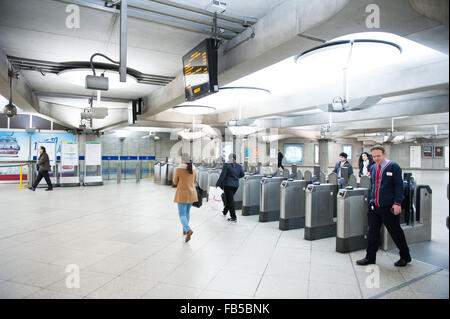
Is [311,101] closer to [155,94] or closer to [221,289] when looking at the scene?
[155,94]

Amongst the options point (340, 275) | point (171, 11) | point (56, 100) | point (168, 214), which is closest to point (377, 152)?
point (340, 275)

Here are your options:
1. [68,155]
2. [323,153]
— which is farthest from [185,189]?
[323,153]

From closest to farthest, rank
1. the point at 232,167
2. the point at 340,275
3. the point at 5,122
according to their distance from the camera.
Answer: the point at 340,275 → the point at 232,167 → the point at 5,122

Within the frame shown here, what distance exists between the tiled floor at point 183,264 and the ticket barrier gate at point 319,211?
207mm

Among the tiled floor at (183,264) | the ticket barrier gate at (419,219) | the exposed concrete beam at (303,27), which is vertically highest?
the exposed concrete beam at (303,27)

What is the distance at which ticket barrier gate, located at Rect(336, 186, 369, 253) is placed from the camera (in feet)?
15.2

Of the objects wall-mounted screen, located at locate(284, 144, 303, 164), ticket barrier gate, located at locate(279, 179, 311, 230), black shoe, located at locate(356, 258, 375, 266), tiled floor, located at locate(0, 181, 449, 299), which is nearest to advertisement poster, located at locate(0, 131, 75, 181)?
tiled floor, located at locate(0, 181, 449, 299)

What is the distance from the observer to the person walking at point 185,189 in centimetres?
515

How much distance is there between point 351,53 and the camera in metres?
5.59

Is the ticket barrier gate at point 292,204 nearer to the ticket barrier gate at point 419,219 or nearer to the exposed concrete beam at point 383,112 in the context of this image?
the ticket barrier gate at point 419,219

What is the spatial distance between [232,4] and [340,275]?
3.60 meters

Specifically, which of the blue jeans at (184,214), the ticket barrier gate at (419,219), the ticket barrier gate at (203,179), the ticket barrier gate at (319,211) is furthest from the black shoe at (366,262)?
the ticket barrier gate at (203,179)

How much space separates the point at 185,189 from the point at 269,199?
2.45m

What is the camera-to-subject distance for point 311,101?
9.98 m
